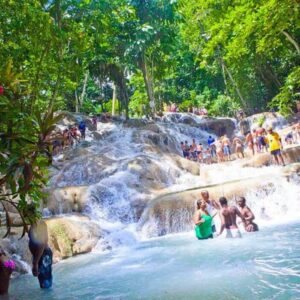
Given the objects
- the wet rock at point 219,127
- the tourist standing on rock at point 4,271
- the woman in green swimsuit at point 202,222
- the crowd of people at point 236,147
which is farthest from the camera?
the wet rock at point 219,127

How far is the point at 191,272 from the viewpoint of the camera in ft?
22.5

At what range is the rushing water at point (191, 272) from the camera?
550 cm

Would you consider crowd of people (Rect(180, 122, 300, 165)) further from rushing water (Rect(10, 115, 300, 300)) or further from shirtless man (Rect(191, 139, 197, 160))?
rushing water (Rect(10, 115, 300, 300))

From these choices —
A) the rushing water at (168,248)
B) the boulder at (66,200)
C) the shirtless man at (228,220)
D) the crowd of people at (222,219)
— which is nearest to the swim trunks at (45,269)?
the rushing water at (168,248)

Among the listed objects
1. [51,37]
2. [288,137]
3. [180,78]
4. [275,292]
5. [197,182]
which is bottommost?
[275,292]

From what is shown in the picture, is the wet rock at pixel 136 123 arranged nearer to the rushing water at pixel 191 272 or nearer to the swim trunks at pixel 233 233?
the rushing water at pixel 191 272

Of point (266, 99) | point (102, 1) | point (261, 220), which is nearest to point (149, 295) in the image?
point (261, 220)

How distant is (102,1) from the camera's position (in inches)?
819

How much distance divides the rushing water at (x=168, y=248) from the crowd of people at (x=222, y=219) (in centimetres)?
25

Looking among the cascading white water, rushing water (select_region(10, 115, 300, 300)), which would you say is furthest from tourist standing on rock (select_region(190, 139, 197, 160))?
rushing water (select_region(10, 115, 300, 300))

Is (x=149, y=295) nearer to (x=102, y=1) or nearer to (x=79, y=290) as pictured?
(x=79, y=290)

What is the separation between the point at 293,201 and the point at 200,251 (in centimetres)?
523

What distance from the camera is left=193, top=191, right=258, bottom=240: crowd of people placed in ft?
28.3

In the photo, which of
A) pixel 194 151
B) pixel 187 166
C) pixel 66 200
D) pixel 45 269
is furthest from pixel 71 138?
pixel 45 269
